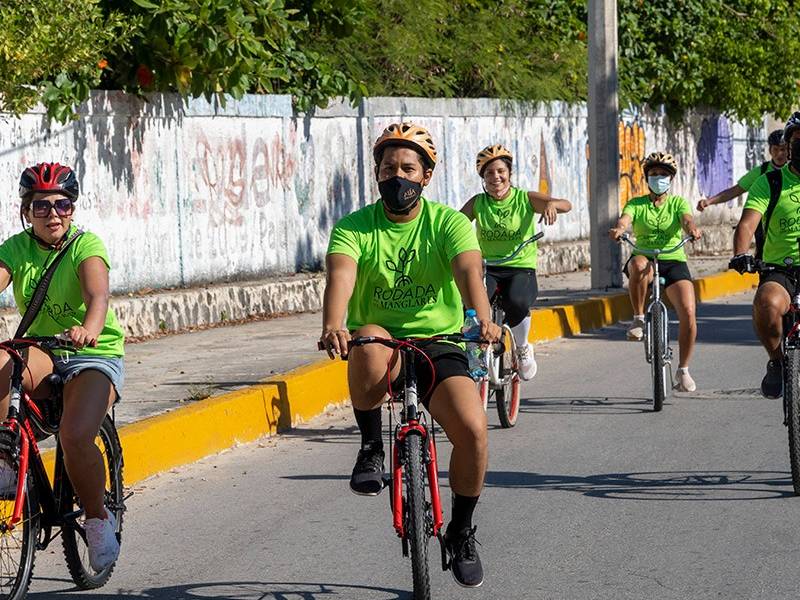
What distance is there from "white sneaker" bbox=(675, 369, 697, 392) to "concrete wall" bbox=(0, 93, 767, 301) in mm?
5309

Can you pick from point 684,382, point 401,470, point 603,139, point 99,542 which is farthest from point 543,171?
point 401,470

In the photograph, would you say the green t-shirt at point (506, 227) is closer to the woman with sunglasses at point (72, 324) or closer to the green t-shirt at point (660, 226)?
the green t-shirt at point (660, 226)

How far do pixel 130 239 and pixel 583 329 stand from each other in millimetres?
4780

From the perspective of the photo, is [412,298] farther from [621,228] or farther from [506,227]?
[621,228]

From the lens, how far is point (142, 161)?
14.7 meters

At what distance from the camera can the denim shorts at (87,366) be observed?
20.5 feet

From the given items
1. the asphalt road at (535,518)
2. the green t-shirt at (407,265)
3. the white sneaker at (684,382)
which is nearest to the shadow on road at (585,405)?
the asphalt road at (535,518)

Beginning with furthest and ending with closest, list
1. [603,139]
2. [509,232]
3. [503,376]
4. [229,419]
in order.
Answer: [603,139] < [509,232] < [503,376] < [229,419]

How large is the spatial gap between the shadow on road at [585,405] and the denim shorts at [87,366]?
515 cm

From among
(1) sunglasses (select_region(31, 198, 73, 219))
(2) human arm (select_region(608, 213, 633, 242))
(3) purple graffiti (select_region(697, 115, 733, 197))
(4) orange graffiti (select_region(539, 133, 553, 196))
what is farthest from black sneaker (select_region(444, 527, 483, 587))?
(3) purple graffiti (select_region(697, 115, 733, 197))

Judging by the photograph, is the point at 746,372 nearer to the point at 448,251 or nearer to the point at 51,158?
the point at 51,158

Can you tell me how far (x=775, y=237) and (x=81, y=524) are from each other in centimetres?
434

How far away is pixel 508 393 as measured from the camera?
10508mm

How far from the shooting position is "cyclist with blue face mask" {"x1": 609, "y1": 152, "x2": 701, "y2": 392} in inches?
455
